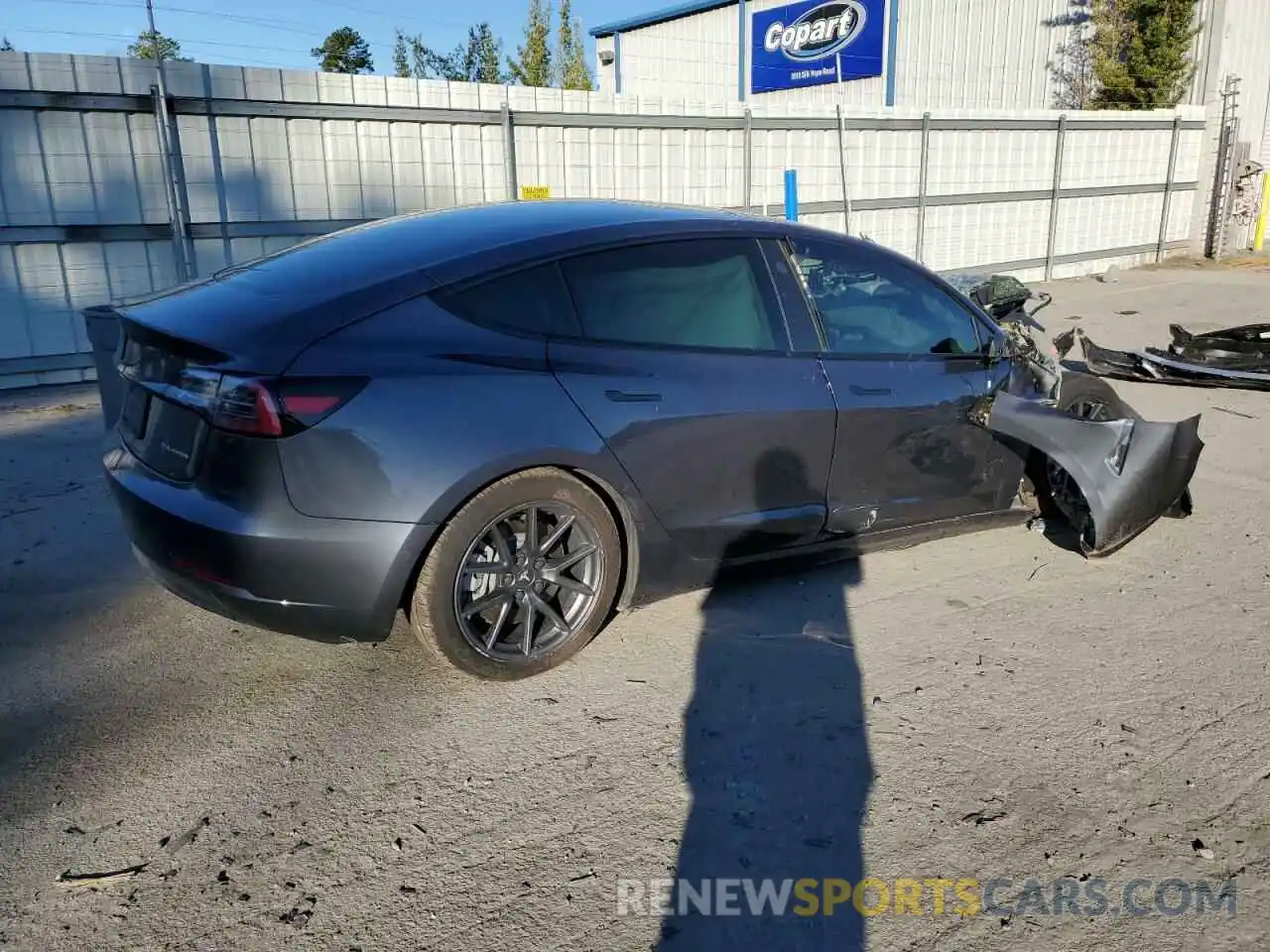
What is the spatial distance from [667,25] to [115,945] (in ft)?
109

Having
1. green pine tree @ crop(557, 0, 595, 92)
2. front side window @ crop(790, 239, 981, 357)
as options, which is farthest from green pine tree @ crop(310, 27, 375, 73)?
front side window @ crop(790, 239, 981, 357)

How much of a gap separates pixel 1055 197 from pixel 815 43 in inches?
475

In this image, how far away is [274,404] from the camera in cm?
286

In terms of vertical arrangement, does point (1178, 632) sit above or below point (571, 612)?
below

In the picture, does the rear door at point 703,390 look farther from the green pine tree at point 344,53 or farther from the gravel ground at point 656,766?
the green pine tree at point 344,53

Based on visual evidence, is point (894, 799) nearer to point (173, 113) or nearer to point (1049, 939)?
point (1049, 939)

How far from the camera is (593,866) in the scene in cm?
251

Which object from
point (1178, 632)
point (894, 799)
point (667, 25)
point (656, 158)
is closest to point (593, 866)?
point (894, 799)

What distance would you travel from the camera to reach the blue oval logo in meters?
25.6

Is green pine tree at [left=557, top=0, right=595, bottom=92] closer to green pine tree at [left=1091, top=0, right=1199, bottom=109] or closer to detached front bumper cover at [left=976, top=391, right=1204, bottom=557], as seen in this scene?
green pine tree at [left=1091, top=0, right=1199, bottom=109]

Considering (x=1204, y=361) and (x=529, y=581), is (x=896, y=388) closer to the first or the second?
(x=529, y=581)

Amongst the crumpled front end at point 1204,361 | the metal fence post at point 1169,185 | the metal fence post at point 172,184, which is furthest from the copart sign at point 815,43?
the metal fence post at point 172,184

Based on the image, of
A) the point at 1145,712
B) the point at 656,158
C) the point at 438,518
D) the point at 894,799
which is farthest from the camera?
the point at 656,158

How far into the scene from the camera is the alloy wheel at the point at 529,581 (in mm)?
3254
